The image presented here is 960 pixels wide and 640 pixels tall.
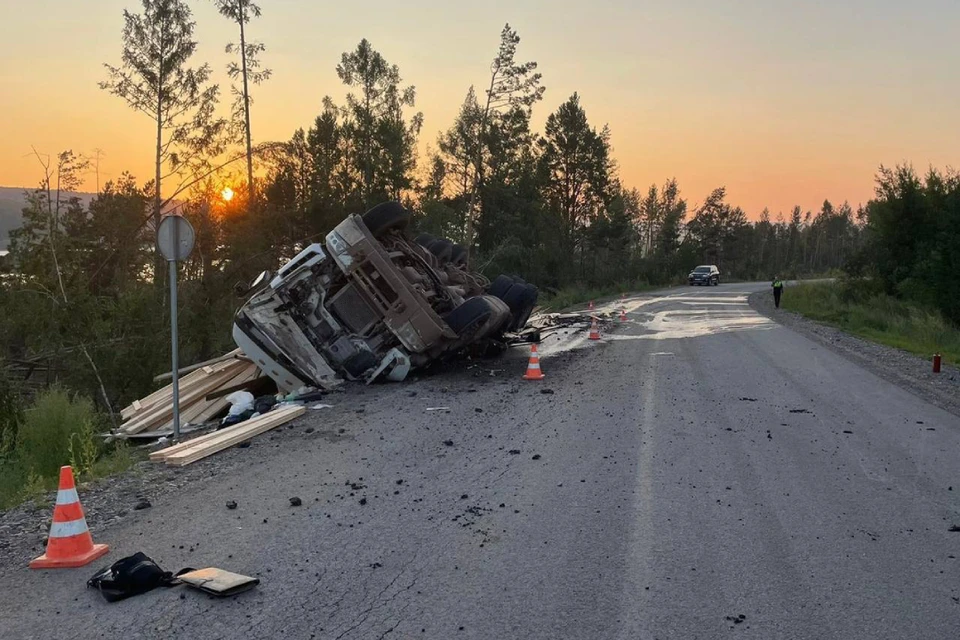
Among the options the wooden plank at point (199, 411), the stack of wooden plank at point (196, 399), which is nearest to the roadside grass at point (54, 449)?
the stack of wooden plank at point (196, 399)

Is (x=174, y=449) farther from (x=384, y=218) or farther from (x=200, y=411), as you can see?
(x=384, y=218)

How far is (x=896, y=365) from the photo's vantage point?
12.4 m

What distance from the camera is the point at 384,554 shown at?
4.02 metres


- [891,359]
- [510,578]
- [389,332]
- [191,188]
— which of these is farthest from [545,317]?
[510,578]

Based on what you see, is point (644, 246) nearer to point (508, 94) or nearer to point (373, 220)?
point (508, 94)

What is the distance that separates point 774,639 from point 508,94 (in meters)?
35.6

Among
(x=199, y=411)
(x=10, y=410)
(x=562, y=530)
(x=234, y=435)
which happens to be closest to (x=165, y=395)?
(x=199, y=411)

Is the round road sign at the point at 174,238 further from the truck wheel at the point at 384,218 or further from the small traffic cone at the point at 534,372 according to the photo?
the small traffic cone at the point at 534,372

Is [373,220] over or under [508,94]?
under

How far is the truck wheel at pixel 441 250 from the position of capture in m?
13.8

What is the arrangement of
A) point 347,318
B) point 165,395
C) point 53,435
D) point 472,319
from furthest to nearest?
point 165,395
point 472,319
point 347,318
point 53,435

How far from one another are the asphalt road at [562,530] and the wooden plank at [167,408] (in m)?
3.65

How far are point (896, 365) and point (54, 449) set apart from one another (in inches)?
544

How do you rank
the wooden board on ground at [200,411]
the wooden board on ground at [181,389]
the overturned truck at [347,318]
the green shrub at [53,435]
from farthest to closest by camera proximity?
the wooden board on ground at [181,389], the wooden board on ground at [200,411], the overturned truck at [347,318], the green shrub at [53,435]
